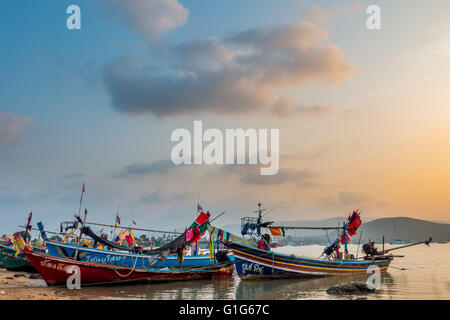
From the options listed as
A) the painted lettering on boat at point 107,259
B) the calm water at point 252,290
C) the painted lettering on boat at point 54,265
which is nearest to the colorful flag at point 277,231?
the calm water at point 252,290

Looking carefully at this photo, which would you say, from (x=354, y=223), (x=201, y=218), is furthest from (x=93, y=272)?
(x=354, y=223)

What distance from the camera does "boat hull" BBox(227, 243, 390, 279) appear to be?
29062 millimetres

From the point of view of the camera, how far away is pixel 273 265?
97.6 ft

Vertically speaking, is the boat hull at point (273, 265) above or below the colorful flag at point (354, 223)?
below

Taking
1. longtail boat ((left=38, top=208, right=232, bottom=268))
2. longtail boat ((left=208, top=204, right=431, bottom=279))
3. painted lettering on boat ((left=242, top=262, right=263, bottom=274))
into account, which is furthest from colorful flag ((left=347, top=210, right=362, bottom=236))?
longtail boat ((left=38, top=208, right=232, bottom=268))

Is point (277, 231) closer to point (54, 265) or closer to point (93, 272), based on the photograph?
point (93, 272)

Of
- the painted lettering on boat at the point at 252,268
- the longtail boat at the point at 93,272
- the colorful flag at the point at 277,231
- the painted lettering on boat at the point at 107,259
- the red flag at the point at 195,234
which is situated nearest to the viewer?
the longtail boat at the point at 93,272

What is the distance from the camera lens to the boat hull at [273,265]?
2906cm

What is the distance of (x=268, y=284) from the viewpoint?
90.2 ft

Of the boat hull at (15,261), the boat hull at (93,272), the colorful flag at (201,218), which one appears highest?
the colorful flag at (201,218)

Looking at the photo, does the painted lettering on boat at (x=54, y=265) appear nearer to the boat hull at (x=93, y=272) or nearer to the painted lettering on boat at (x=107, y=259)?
the boat hull at (x=93, y=272)
